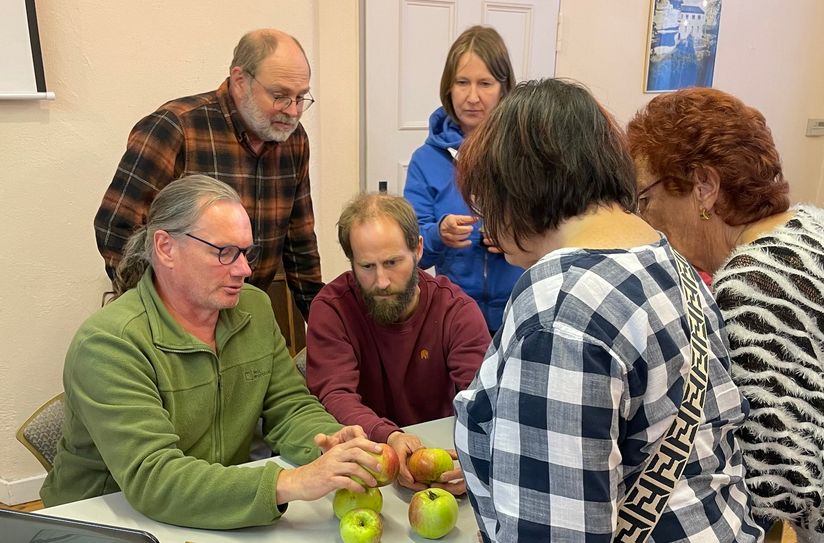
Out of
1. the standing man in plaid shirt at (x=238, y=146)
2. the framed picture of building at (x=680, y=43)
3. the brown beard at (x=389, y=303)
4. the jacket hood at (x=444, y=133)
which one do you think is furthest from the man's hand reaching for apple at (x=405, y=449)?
the framed picture of building at (x=680, y=43)

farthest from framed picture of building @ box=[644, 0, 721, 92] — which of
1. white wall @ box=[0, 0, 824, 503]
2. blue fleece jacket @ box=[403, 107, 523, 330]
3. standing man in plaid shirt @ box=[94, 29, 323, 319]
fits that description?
standing man in plaid shirt @ box=[94, 29, 323, 319]

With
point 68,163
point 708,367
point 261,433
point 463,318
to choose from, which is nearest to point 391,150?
point 68,163

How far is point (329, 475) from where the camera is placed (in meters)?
1.24

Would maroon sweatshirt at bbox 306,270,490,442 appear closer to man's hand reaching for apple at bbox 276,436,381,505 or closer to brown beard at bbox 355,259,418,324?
brown beard at bbox 355,259,418,324

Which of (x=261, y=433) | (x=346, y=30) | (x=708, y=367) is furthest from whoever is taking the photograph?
(x=346, y=30)

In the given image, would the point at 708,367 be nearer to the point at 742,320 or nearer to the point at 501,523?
the point at 742,320

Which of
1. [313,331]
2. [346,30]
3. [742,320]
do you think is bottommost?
[313,331]

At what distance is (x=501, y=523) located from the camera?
85 centimetres

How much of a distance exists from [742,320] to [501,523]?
1.80ft

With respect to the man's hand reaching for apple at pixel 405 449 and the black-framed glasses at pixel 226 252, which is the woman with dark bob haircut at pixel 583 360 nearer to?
the man's hand reaching for apple at pixel 405 449

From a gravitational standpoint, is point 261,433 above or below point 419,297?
below

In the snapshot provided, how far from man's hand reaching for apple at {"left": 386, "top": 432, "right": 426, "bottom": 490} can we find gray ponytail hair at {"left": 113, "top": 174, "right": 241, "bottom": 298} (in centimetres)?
64

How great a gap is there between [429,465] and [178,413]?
0.53m

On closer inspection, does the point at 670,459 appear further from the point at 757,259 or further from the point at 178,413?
the point at 178,413
